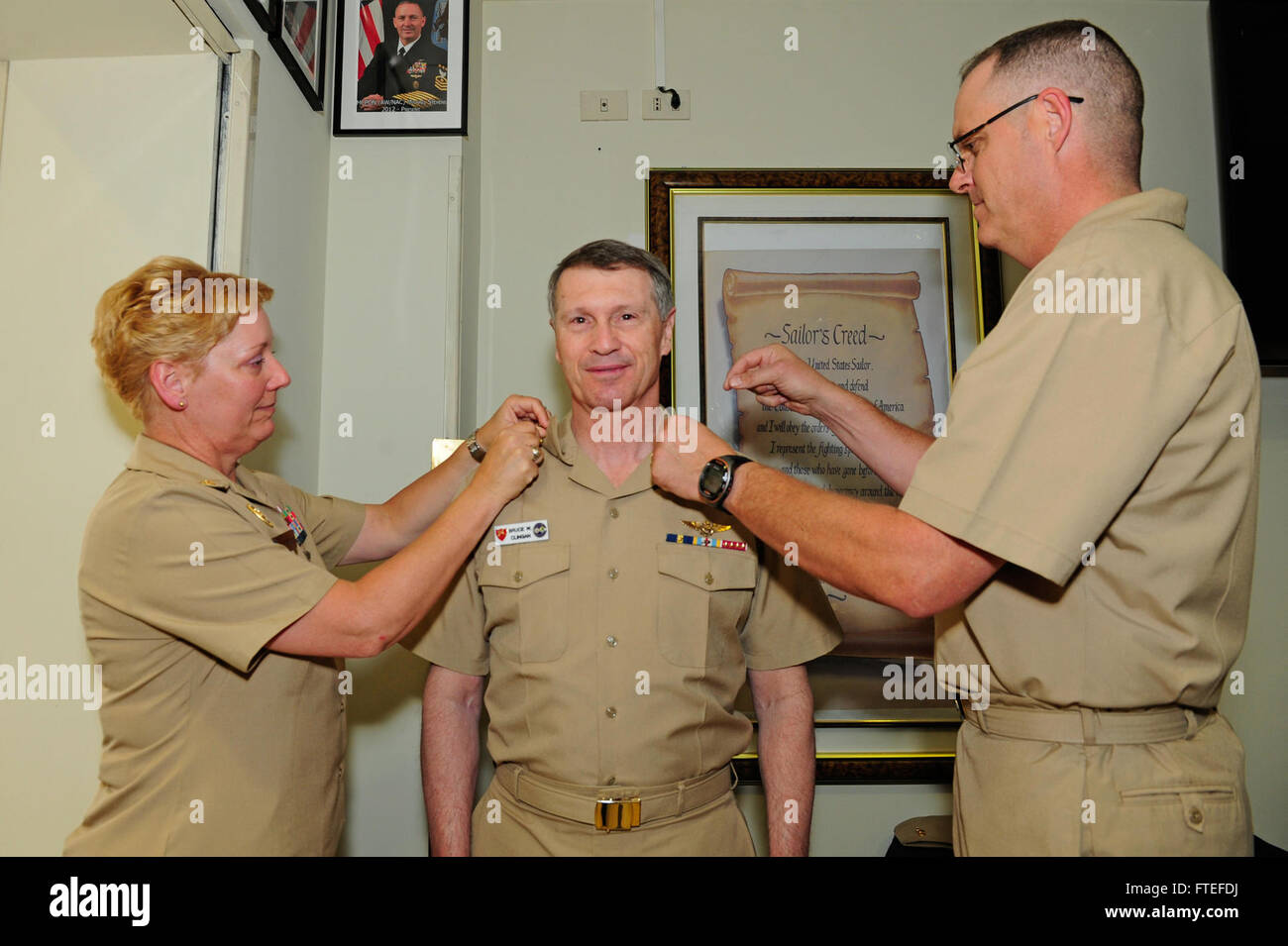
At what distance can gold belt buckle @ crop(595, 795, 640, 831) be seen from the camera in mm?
1682

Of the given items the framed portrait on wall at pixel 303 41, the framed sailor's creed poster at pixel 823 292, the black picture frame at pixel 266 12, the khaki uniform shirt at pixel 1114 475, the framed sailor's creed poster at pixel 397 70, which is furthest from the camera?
the framed sailor's creed poster at pixel 823 292

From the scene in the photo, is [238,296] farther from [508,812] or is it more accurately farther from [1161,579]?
[1161,579]

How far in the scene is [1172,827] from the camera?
127 centimetres

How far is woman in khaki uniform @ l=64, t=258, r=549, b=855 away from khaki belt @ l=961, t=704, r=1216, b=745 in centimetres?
99

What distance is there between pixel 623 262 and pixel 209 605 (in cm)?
102

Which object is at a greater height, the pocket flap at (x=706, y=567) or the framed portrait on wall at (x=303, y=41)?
the framed portrait on wall at (x=303, y=41)

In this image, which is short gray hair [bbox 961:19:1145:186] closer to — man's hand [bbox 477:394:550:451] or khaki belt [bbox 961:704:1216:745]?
khaki belt [bbox 961:704:1216:745]

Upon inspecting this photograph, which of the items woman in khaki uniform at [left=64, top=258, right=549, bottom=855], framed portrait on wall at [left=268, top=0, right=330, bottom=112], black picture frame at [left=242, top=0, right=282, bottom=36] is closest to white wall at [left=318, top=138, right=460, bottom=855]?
framed portrait on wall at [left=268, top=0, right=330, bottom=112]

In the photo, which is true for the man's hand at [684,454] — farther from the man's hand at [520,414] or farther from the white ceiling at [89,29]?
the white ceiling at [89,29]

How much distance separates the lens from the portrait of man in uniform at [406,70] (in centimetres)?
258

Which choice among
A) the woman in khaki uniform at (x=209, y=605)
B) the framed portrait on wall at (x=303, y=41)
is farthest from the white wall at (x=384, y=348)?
the woman in khaki uniform at (x=209, y=605)

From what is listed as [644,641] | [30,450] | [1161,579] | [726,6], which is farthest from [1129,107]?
[30,450]

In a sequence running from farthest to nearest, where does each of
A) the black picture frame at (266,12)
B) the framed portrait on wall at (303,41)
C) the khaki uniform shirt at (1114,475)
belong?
the framed portrait on wall at (303,41)
the black picture frame at (266,12)
the khaki uniform shirt at (1114,475)

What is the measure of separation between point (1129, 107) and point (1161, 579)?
750 mm
